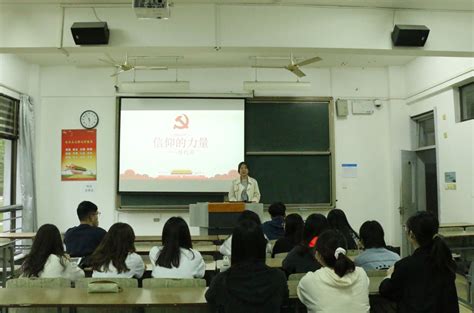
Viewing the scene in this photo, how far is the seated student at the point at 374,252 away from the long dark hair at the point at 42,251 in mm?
2237

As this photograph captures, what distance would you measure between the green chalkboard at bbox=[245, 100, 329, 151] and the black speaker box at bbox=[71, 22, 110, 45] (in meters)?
3.30

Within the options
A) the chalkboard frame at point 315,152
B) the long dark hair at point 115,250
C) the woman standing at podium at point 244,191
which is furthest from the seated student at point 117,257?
the chalkboard frame at point 315,152

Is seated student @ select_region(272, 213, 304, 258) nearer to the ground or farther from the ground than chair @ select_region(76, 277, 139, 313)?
farther from the ground

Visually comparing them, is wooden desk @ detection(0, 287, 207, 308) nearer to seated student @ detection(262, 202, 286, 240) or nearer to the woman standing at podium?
seated student @ detection(262, 202, 286, 240)

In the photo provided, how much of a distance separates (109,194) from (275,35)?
4.24 m

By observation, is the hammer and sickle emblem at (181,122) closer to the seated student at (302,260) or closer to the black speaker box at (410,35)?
the black speaker box at (410,35)

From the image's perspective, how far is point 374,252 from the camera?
3150mm

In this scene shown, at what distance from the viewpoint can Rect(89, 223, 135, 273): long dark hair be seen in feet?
9.77

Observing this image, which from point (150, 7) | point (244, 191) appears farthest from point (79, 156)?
point (150, 7)

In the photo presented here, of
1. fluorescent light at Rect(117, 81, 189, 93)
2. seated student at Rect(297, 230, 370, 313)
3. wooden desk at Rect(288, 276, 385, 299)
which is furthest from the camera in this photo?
fluorescent light at Rect(117, 81, 189, 93)

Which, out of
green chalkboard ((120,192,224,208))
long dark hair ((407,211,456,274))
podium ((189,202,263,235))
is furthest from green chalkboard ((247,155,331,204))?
long dark hair ((407,211,456,274))

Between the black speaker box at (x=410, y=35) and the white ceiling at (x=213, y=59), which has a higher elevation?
the white ceiling at (x=213, y=59)

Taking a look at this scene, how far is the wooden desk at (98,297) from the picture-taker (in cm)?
233

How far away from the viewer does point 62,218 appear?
741 cm
